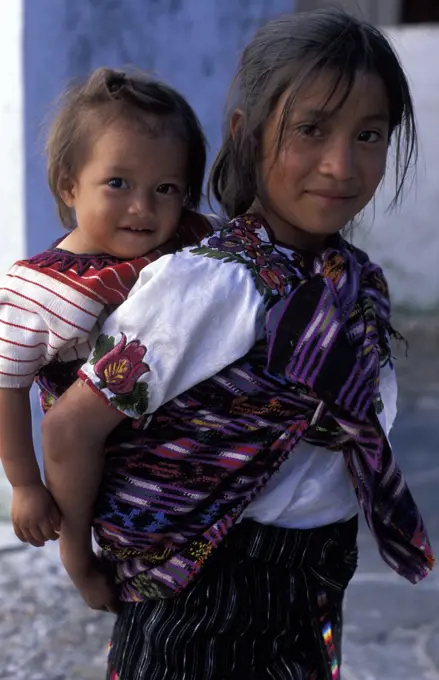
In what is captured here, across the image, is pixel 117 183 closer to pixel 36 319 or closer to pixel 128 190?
pixel 128 190

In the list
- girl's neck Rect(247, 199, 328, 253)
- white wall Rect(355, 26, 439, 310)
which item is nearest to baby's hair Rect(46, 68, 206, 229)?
girl's neck Rect(247, 199, 328, 253)

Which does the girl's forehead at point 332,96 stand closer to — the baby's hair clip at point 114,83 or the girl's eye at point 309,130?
the girl's eye at point 309,130

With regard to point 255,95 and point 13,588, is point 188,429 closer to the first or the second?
point 255,95

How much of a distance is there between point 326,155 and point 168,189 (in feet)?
0.84

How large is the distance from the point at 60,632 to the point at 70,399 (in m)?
1.65

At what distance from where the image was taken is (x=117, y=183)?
1.48m

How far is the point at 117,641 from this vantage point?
5.23 ft

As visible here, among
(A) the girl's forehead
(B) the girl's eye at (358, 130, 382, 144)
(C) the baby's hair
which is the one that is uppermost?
(A) the girl's forehead

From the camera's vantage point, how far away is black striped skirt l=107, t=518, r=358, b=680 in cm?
151

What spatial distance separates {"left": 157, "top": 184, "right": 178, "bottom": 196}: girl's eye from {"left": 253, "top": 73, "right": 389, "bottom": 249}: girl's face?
0.44ft

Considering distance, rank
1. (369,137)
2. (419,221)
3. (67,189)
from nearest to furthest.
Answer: (369,137)
(67,189)
(419,221)

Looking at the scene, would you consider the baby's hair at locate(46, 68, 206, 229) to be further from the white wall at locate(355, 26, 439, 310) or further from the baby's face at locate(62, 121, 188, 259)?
the white wall at locate(355, 26, 439, 310)

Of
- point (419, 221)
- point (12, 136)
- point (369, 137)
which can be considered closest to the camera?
point (369, 137)

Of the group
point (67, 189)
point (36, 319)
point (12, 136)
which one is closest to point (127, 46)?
point (12, 136)
